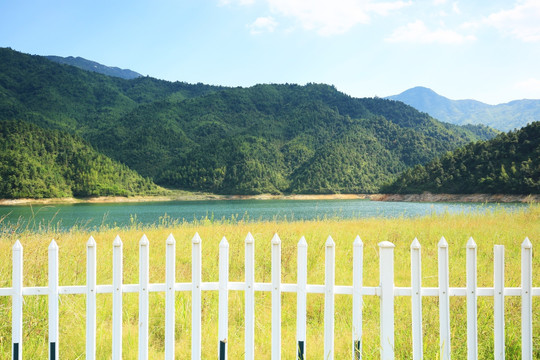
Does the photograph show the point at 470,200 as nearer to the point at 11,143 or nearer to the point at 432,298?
the point at 432,298

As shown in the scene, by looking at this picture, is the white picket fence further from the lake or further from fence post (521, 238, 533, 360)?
the lake

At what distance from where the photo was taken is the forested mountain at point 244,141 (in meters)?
126

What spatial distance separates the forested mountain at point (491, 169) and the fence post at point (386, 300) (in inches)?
2201

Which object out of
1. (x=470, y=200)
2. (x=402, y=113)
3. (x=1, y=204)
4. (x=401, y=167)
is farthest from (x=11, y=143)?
(x=402, y=113)

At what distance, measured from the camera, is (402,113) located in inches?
7771

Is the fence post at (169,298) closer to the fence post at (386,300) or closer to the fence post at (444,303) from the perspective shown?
the fence post at (386,300)

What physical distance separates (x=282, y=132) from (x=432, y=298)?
583ft

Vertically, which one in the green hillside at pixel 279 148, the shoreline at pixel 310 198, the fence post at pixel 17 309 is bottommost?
the shoreline at pixel 310 198

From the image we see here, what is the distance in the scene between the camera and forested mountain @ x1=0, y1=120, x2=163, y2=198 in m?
77.2

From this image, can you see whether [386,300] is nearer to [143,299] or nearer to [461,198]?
[143,299]

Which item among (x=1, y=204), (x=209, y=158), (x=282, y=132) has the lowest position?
(x=1, y=204)

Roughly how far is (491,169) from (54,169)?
9163 cm

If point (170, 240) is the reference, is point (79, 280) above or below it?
below

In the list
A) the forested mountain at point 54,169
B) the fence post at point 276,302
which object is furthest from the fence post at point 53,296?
the forested mountain at point 54,169
